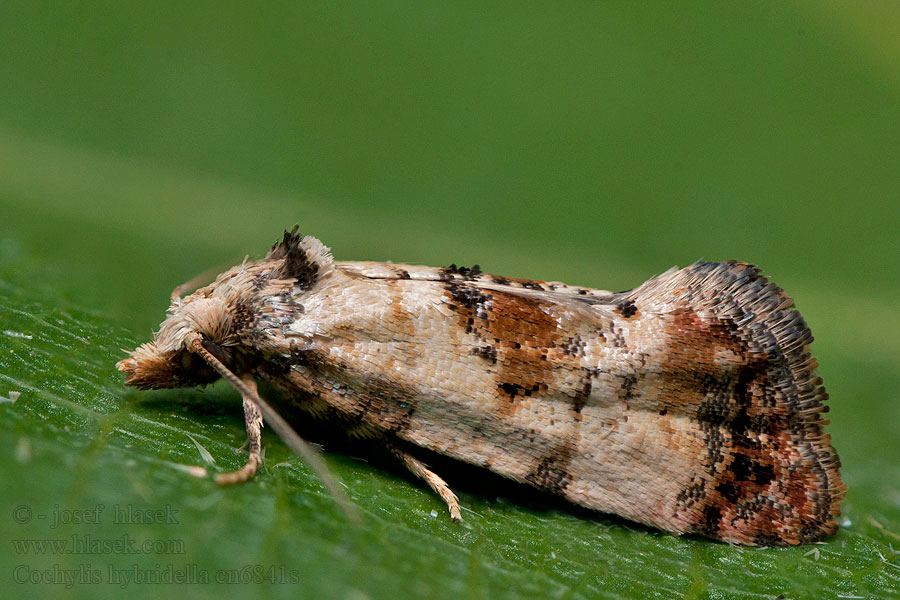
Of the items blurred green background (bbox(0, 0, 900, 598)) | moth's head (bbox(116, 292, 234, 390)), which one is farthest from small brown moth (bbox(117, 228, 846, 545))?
blurred green background (bbox(0, 0, 900, 598))

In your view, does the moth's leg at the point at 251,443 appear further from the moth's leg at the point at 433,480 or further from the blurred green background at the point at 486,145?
the blurred green background at the point at 486,145

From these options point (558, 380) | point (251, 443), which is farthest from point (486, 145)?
point (251, 443)

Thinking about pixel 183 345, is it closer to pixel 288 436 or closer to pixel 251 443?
pixel 251 443

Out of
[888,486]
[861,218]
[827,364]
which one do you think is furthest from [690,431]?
[861,218]

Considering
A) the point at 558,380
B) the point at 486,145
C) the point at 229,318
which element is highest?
the point at 486,145

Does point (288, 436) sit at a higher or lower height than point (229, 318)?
lower

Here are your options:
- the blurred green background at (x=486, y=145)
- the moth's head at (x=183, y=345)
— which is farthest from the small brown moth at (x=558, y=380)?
the blurred green background at (x=486, y=145)

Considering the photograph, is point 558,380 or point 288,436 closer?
point 288,436
